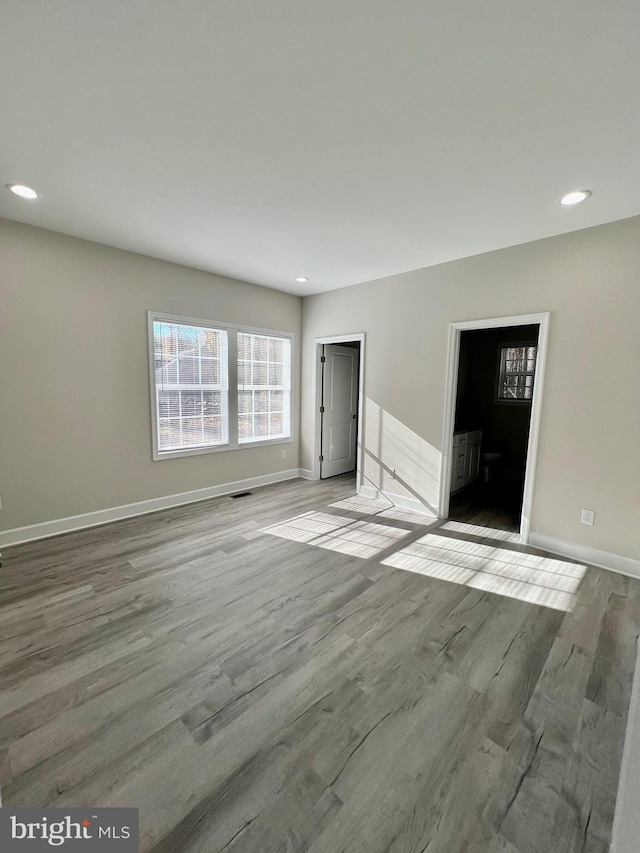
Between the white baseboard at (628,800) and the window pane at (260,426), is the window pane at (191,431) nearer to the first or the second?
the window pane at (260,426)

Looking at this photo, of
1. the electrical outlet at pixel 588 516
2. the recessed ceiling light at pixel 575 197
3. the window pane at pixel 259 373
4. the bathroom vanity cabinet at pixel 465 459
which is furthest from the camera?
the window pane at pixel 259 373

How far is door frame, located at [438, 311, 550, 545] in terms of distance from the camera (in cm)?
318

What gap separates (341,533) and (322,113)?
10.7 ft

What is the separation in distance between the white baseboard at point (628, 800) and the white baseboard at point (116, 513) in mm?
4126

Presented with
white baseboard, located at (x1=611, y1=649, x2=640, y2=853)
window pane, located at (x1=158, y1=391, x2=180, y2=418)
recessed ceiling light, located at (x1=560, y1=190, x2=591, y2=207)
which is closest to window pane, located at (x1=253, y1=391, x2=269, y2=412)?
window pane, located at (x1=158, y1=391, x2=180, y2=418)

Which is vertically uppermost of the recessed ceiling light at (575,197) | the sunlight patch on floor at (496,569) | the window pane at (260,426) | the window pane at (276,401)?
the recessed ceiling light at (575,197)

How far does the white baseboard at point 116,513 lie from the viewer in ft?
10.5

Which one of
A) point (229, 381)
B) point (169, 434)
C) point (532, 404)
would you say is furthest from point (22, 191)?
point (532, 404)

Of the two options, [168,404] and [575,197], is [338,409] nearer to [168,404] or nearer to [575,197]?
[168,404]

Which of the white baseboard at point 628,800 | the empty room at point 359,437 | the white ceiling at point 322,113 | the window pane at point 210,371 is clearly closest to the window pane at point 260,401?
the empty room at point 359,437

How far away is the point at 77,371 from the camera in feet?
11.2

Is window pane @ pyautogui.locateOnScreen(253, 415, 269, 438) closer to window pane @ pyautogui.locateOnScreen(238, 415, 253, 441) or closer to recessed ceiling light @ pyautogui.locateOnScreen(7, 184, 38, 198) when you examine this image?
window pane @ pyautogui.locateOnScreen(238, 415, 253, 441)

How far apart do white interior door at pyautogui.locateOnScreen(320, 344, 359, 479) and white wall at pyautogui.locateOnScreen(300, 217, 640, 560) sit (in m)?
1.72

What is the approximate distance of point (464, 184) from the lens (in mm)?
2311
